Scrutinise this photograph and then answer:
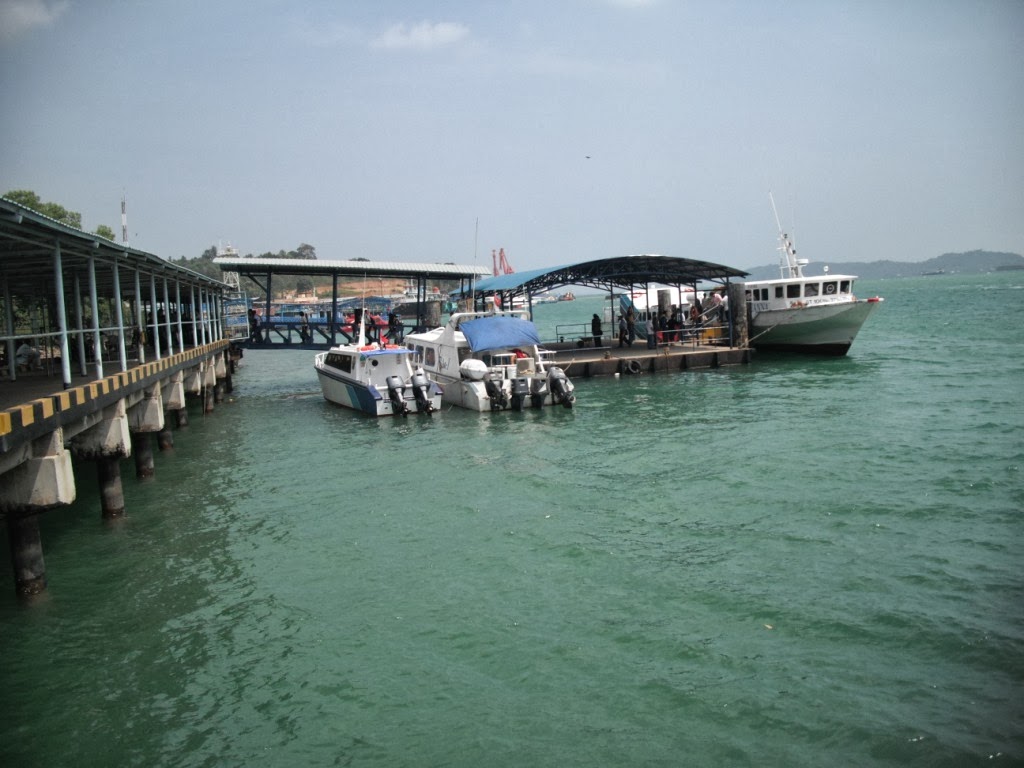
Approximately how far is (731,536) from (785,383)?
17959 millimetres

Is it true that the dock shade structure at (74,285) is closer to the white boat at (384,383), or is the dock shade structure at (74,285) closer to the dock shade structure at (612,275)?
the white boat at (384,383)

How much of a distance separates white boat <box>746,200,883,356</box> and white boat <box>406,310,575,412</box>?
1415 cm

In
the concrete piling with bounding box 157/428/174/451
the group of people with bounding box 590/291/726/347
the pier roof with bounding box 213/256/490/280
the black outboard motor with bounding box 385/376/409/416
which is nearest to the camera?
the concrete piling with bounding box 157/428/174/451

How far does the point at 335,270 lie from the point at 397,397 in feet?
35.6

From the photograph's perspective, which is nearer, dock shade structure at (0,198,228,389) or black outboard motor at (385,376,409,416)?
dock shade structure at (0,198,228,389)

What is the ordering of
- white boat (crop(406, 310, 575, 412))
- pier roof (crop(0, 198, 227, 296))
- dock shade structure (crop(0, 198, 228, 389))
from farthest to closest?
white boat (crop(406, 310, 575, 412))
dock shade structure (crop(0, 198, 228, 389))
pier roof (crop(0, 198, 227, 296))

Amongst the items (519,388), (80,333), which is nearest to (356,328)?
(519,388)

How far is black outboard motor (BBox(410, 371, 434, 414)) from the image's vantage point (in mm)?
25953

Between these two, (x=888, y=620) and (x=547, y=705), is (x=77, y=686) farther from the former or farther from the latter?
(x=888, y=620)

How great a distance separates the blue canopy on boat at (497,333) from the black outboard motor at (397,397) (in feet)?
9.09

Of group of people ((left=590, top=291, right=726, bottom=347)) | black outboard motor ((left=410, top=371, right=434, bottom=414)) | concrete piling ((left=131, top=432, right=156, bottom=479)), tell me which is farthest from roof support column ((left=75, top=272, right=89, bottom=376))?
group of people ((left=590, top=291, right=726, bottom=347))

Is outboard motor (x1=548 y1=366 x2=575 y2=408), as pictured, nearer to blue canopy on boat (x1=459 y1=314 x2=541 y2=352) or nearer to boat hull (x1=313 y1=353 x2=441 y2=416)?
blue canopy on boat (x1=459 y1=314 x2=541 y2=352)

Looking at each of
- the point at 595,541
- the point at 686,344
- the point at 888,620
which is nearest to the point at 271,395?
the point at 686,344

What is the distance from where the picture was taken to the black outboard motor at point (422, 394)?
26.0 metres
